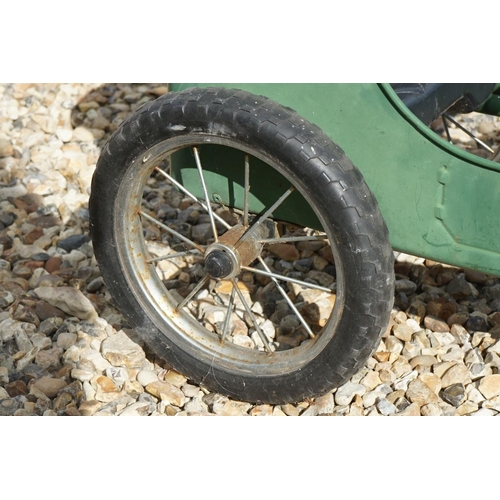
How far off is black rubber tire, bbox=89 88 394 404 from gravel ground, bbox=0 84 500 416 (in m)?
0.20

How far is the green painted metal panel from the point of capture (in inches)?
86.7

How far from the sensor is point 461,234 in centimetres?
226

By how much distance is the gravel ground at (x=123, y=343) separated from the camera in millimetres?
2627

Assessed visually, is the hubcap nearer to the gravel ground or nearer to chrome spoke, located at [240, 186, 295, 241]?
chrome spoke, located at [240, 186, 295, 241]

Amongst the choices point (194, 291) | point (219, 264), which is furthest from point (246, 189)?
point (194, 291)

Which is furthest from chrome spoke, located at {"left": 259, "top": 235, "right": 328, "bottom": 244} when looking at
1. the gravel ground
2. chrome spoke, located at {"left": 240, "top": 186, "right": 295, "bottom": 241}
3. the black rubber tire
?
the gravel ground

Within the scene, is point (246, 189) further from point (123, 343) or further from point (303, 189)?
point (123, 343)

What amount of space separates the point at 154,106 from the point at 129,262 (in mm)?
515

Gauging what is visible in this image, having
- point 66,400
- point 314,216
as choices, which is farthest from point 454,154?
point 66,400

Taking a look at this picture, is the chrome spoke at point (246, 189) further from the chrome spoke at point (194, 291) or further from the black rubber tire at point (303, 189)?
the chrome spoke at point (194, 291)

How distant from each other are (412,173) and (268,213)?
16.4 inches

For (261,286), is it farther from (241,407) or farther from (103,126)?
(103,126)

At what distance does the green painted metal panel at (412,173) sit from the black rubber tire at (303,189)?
136mm

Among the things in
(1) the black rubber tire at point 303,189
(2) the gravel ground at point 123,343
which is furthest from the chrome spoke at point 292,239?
(2) the gravel ground at point 123,343
